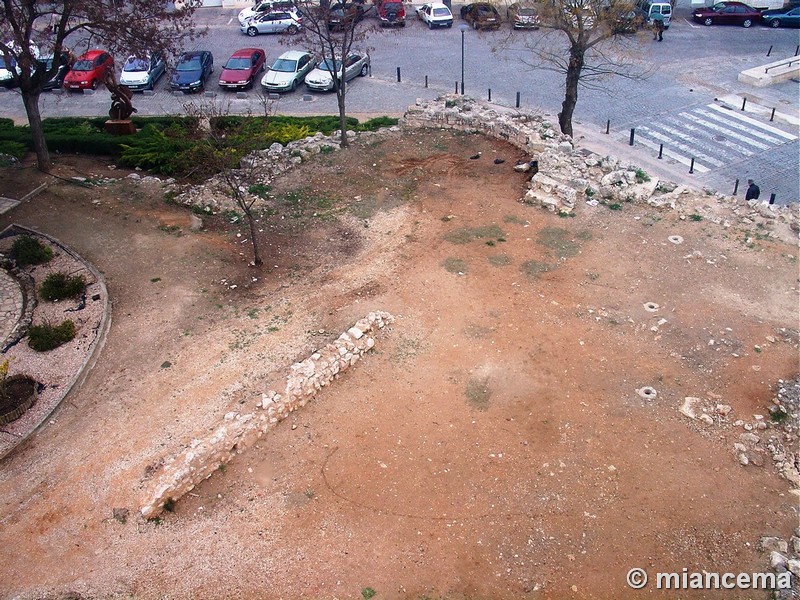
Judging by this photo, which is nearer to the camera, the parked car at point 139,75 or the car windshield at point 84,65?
the parked car at point 139,75

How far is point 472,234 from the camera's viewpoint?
22.4 m

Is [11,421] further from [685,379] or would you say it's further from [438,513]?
[685,379]

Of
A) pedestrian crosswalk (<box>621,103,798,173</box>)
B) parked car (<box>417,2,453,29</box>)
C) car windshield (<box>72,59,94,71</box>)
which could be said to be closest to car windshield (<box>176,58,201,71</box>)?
car windshield (<box>72,59,94,71</box>)

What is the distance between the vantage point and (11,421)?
15.7 metres

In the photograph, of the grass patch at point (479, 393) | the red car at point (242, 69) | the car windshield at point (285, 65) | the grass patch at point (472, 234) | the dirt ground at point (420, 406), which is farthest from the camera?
the car windshield at point (285, 65)

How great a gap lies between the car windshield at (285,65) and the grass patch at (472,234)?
17.6 meters

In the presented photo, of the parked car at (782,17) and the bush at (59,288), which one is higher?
the parked car at (782,17)

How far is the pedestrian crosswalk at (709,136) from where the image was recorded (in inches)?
1158

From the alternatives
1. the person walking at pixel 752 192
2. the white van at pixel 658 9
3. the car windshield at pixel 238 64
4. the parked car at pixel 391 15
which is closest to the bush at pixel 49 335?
the car windshield at pixel 238 64

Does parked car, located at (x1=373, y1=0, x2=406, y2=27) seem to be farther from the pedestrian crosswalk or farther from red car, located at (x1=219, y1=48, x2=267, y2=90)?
the pedestrian crosswalk

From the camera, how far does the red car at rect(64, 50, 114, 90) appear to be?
34656mm

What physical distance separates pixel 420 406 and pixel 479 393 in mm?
1472

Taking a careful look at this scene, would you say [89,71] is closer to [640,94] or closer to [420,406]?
[640,94]

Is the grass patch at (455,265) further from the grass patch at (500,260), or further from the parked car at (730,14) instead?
the parked car at (730,14)
